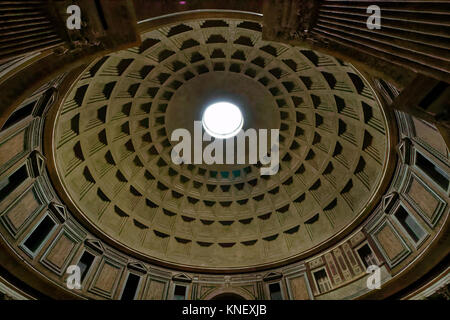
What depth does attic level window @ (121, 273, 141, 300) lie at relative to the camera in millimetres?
15406

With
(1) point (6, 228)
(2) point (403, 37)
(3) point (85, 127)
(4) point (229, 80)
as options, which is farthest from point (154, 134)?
(2) point (403, 37)

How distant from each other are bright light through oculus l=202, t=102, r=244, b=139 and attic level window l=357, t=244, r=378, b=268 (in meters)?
9.52

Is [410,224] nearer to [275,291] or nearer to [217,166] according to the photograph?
[275,291]

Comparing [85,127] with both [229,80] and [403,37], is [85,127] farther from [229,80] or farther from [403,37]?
[403,37]

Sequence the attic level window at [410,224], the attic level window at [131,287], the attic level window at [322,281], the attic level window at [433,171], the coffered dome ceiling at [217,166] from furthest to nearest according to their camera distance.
A: the attic level window at [131,287] → the attic level window at [322,281] → the coffered dome ceiling at [217,166] → the attic level window at [410,224] → the attic level window at [433,171]

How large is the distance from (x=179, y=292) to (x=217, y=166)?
7.89 metres

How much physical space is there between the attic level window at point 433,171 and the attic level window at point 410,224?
2093mm

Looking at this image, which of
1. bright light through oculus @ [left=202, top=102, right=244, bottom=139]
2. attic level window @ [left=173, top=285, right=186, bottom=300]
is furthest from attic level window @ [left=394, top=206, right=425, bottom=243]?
attic level window @ [left=173, top=285, right=186, bottom=300]

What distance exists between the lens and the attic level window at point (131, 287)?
1541 centimetres

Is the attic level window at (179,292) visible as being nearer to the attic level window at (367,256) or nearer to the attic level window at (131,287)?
the attic level window at (131,287)

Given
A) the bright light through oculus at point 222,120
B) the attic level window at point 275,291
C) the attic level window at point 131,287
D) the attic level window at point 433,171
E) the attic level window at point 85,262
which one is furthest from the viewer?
the bright light through oculus at point 222,120

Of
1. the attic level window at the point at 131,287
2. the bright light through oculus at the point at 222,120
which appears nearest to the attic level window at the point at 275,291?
the attic level window at the point at 131,287

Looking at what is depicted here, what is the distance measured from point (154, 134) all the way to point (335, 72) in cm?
1060

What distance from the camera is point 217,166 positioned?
19.6 m
